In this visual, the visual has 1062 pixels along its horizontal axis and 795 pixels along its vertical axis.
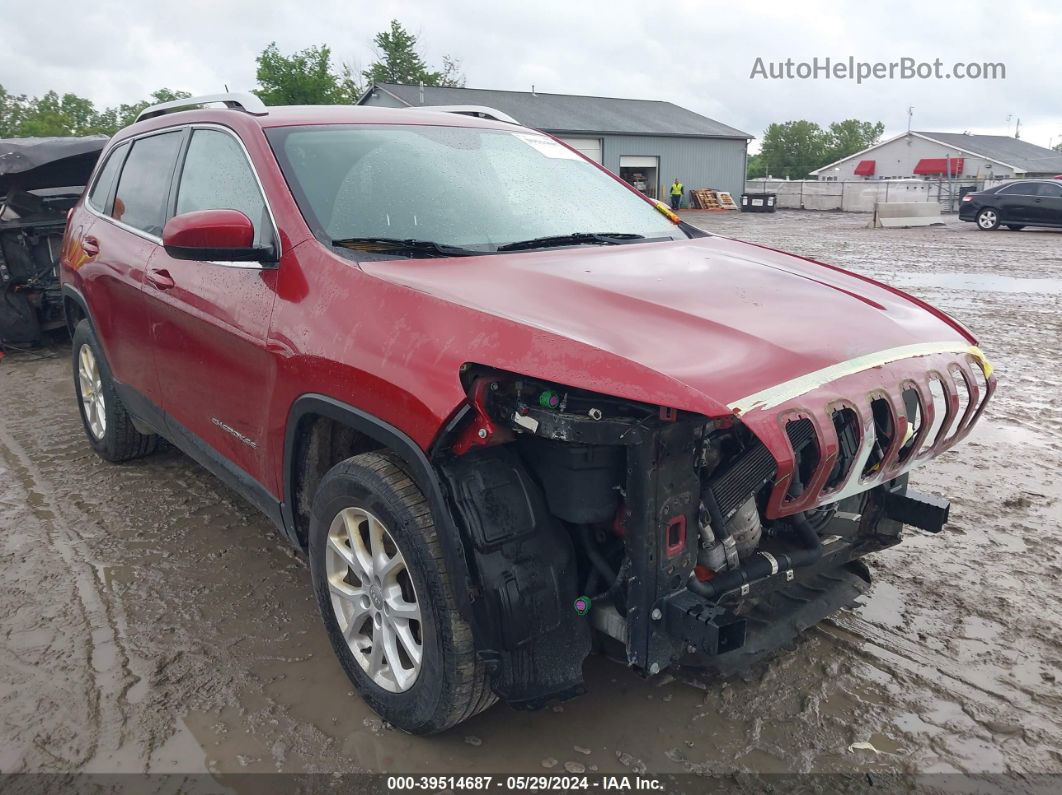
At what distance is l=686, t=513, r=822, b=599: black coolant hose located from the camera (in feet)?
7.51

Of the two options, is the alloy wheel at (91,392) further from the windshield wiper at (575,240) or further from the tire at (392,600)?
the windshield wiper at (575,240)

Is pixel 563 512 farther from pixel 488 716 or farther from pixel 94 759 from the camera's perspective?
pixel 94 759

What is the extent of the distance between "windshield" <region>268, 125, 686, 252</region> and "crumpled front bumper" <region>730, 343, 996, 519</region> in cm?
124

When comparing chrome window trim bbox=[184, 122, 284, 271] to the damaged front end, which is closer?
the damaged front end

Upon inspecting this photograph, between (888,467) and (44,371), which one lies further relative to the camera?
(44,371)

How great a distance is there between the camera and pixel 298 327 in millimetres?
2650

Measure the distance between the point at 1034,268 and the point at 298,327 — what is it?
14.9 metres

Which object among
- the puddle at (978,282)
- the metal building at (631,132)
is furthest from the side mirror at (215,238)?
the metal building at (631,132)

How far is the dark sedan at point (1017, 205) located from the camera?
2194cm

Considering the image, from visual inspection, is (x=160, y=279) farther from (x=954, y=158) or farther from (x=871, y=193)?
(x=954, y=158)

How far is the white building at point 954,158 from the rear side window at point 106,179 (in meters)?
63.1

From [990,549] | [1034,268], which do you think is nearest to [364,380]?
[990,549]

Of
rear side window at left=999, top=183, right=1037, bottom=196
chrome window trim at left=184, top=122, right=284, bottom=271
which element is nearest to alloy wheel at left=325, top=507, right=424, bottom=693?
chrome window trim at left=184, top=122, right=284, bottom=271

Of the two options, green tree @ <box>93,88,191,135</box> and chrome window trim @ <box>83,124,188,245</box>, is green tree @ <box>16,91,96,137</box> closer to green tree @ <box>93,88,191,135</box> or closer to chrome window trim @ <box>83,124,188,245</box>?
green tree @ <box>93,88,191,135</box>
